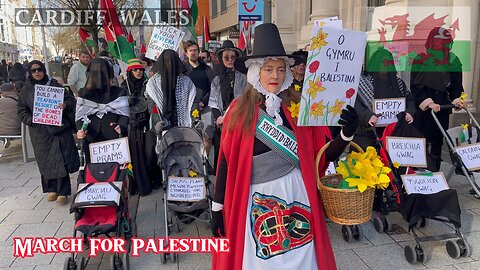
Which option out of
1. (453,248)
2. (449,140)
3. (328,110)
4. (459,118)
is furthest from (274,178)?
(459,118)

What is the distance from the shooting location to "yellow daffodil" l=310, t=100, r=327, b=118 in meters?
2.31

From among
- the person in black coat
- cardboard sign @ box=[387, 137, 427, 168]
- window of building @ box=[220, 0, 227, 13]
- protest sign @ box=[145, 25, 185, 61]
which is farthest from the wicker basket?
window of building @ box=[220, 0, 227, 13]

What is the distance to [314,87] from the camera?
2.29m

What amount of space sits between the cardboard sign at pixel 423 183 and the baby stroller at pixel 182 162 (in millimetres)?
2100

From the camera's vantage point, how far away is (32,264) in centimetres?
386

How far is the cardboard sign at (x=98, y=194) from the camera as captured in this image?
365 cm

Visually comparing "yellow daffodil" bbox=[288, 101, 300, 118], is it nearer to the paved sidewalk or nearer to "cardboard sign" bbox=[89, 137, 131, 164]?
the paved sidewalk

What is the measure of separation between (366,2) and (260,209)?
32.0 feet

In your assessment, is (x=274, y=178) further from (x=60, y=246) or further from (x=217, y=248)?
A: (x=60, y=246)

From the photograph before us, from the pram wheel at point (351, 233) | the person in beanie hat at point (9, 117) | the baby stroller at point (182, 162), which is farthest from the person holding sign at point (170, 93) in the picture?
the person in beanie hat at point (9, 117)

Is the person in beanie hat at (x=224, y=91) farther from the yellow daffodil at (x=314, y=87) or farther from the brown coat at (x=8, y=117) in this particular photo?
the brown coat at (x=8, y=117)

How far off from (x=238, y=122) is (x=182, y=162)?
7.51ft

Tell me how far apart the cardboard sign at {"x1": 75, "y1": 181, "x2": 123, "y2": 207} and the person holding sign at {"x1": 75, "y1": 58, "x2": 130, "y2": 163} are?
3.23 ft

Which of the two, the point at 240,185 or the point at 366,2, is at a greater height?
the point at 366,2
